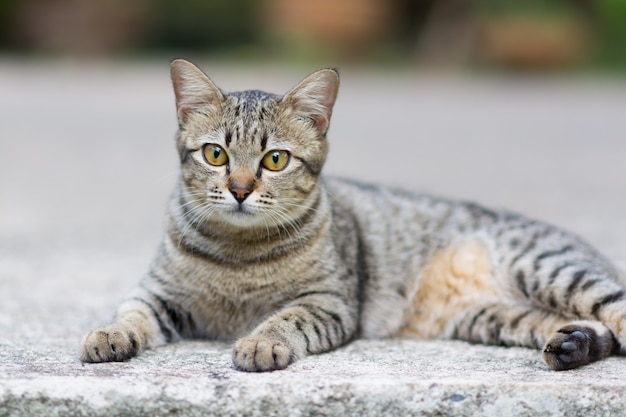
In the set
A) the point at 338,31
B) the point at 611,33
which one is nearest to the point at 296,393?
the point at 338,31

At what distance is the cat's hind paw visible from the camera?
127 inches

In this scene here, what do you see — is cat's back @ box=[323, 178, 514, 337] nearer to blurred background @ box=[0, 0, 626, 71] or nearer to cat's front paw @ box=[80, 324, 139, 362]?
cat's front paw @ box=[80, 324, 139, 362]

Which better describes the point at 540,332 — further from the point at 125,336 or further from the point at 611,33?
the point at 611,33

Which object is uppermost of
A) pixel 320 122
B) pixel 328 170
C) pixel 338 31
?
pixel 338 31

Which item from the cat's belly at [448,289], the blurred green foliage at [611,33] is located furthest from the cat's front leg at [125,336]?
the blurred green foliage at [611,33]

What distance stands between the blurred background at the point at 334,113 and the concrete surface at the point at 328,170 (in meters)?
0.03

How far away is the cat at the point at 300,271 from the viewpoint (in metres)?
3.54

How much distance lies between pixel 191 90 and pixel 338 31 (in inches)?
559

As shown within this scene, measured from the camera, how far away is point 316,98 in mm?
3857

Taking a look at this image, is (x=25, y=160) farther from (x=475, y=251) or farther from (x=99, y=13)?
(x=99, y=13)

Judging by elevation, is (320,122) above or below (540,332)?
above

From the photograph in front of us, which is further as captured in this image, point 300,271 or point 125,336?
point 300,271

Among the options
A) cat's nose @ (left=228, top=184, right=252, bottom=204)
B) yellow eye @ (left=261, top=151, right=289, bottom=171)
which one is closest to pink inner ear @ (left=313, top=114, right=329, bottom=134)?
yellow eye @ (left=261, top=151, right=289, bottom=171)

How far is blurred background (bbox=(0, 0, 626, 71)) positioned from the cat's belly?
12.7m
